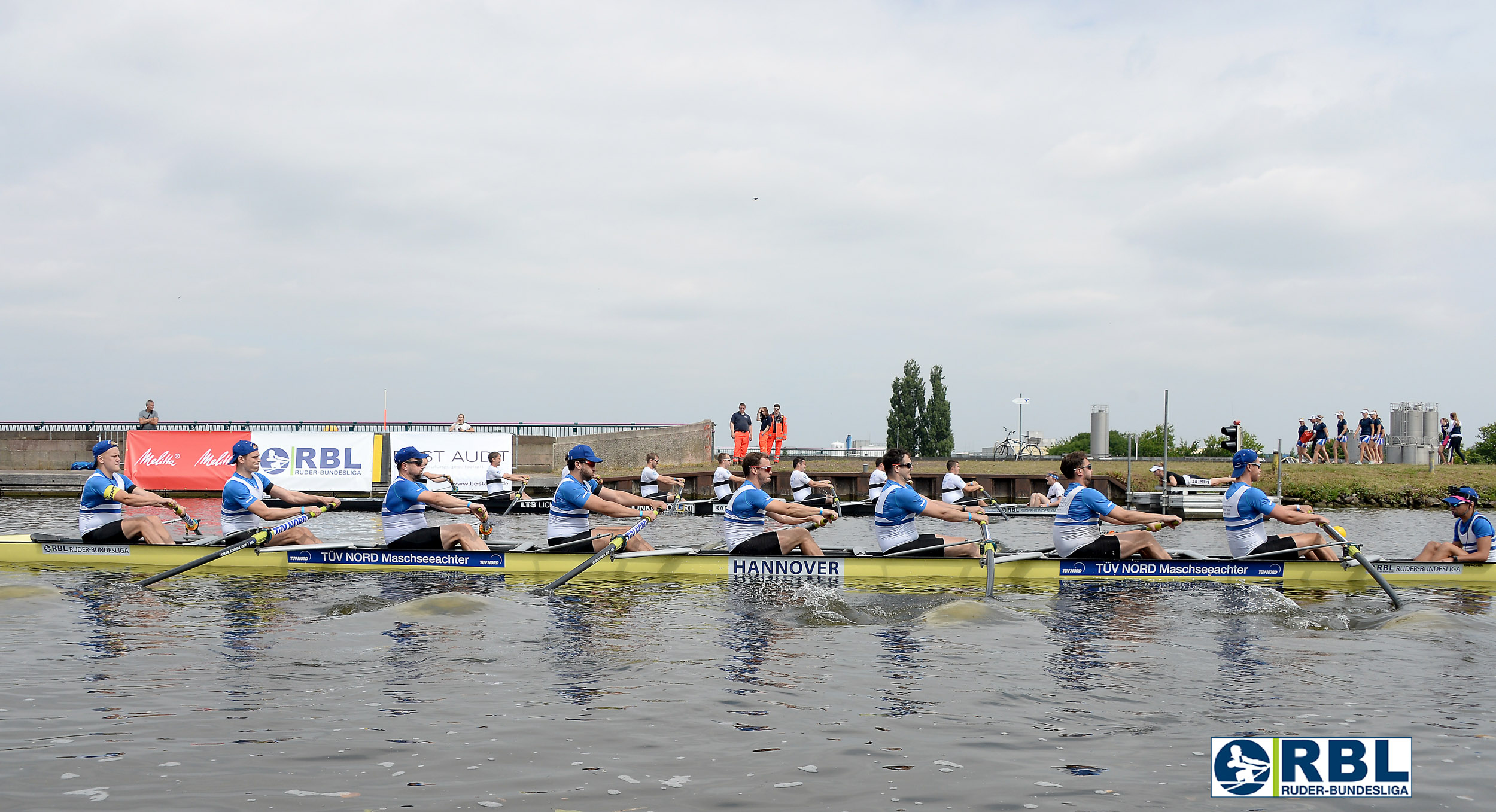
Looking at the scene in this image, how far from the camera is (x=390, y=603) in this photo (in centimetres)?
1169

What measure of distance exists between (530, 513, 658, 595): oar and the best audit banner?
19750 millimetres

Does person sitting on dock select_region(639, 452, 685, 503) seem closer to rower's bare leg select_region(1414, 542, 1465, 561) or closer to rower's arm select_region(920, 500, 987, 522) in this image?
rower's arm select_region(920, 500, 987, 522)

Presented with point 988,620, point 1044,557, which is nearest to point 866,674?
point 988,620

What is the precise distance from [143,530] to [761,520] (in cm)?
902

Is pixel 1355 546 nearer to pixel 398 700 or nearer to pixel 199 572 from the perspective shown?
pixel 398 700

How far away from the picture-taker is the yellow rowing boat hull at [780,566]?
1262 centimetres

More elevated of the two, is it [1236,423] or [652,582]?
[1236,423]

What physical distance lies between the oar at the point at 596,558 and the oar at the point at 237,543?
4.19 metres

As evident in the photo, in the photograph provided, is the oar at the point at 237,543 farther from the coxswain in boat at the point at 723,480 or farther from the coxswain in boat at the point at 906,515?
the coxswain in boat at the point at 723,480

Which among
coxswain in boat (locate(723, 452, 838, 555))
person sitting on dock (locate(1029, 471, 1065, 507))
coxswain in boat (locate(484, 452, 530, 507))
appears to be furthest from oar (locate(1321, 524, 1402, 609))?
coxswain in boat (locate(484, 452, 530, 507))

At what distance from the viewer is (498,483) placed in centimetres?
2866

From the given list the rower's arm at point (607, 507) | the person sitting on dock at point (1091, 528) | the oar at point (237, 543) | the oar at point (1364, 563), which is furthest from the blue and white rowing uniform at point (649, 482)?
the oar at point (1364, 563)

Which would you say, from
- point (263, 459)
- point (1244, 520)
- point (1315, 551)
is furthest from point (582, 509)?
point (263, 459)

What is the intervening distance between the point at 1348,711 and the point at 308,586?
1160 centimetres
